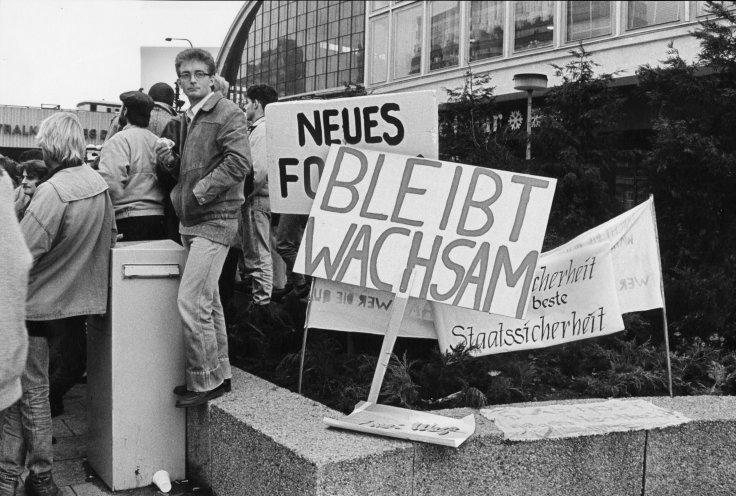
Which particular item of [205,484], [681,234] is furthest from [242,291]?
[681,234]

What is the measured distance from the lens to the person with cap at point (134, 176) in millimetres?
5133

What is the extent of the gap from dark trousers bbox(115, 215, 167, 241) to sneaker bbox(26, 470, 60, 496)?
1804 millimetres

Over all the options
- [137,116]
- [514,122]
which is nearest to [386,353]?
[137,116]

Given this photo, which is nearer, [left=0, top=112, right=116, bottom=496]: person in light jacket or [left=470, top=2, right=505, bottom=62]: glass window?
[left=0, top=112, right=116, bottom=496]: person in light jacket

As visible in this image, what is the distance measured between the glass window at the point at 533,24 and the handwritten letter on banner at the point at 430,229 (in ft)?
46.5

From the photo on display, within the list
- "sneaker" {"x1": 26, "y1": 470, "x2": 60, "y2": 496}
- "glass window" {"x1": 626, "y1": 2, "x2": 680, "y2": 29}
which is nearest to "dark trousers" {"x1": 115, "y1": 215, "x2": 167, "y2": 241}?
"sneaker" {"x1": 26, "y1": 470, "x2": 60, "y2": 496}

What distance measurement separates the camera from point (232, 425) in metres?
3.89

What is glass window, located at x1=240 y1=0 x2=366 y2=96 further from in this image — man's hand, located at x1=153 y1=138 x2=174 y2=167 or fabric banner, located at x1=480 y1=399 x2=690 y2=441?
fabric banner, located at x1=480 y1=399 x2=690 y2=441

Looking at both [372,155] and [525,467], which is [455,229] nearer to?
[372,155]

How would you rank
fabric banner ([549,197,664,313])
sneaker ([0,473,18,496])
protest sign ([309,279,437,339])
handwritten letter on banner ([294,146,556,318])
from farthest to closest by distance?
fabric banner ([549,197,664,313]) < protest sign ([309,279,437,339]) < handwritten letter on banner ([294,146,556,318]) < sneaker ([0,473,18,496])

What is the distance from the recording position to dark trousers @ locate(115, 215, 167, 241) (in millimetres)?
5180

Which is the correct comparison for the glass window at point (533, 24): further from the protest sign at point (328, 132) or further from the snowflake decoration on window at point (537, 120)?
the protest sign at point (328, 132)

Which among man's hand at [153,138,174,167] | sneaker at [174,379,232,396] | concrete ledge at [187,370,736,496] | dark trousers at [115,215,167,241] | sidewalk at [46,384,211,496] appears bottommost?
sidewalk at [46,384,211,496]

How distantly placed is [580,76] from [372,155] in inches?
225
